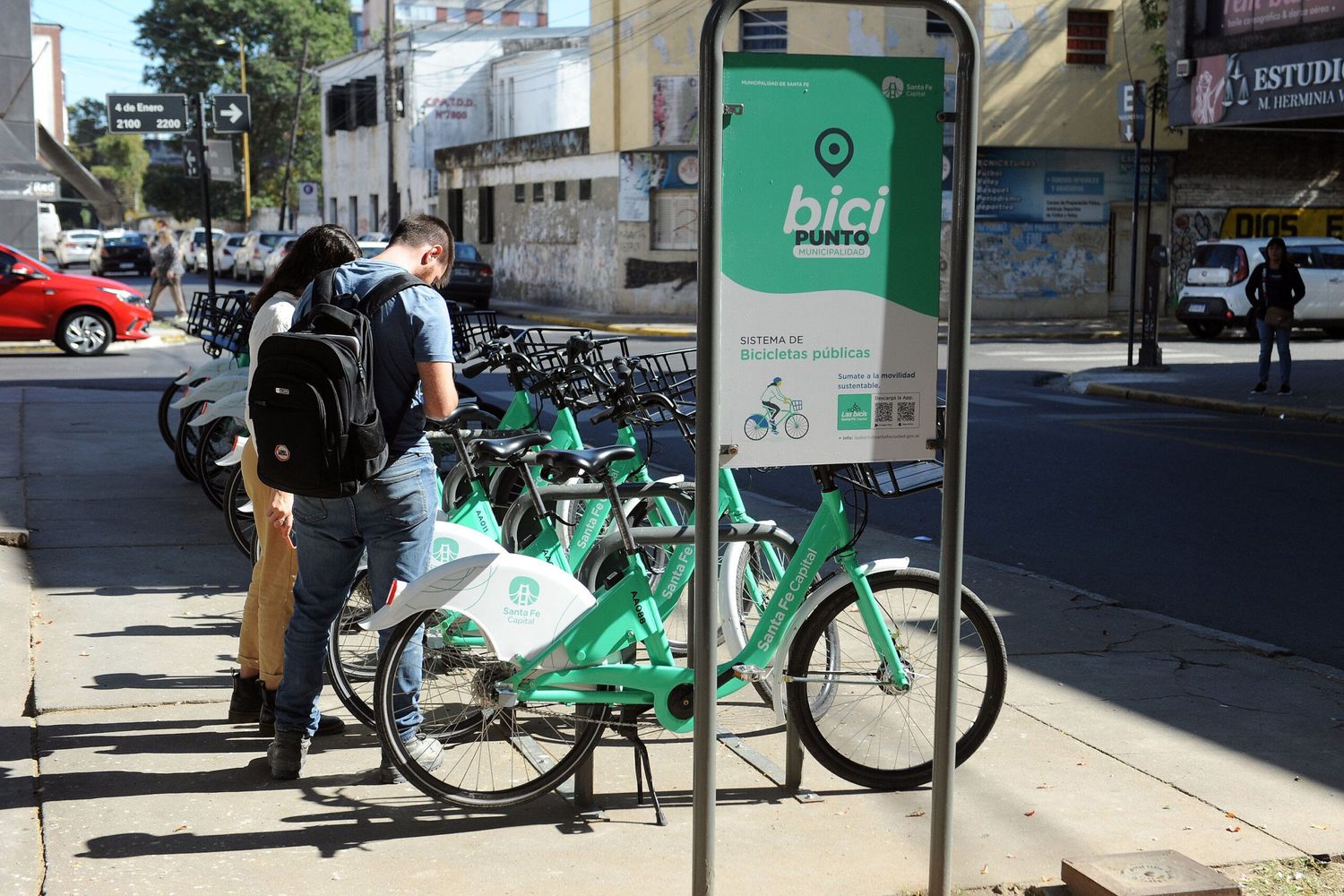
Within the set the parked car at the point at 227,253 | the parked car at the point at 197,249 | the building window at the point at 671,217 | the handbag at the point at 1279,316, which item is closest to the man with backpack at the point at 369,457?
the handbag at the point at 1279,316

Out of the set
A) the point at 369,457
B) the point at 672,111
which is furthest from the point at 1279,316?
the point at 672,111

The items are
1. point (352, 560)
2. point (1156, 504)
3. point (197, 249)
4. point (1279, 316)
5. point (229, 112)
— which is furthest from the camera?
point (197, 249)

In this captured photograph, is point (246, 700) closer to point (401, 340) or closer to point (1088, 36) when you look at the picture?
point (401, 340)

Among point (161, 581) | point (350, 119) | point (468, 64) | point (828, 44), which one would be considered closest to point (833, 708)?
point (161, 581)

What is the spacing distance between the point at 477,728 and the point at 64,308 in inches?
735

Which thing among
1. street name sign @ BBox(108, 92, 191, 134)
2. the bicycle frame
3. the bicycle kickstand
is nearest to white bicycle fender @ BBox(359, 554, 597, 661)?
the bicycle frame

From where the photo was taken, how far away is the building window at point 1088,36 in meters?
33.0

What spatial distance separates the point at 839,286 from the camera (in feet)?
12.3

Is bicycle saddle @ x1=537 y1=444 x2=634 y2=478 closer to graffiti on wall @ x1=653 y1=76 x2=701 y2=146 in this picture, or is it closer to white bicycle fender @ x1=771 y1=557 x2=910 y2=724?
white bicycle fender @ x1=771 y1=557 x2=910 y2=724

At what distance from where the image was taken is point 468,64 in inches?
1914

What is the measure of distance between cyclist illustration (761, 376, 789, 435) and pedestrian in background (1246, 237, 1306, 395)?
14770 mm

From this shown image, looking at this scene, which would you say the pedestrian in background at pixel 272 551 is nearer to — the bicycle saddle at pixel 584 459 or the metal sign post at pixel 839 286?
the bicycle saddle at pixel 584 459

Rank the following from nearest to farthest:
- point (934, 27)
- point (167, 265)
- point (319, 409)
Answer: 1. point (319, 409)
2. point (167, 265)
3. point (934, 27)

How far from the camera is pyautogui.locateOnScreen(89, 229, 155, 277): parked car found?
50875 millimetres
